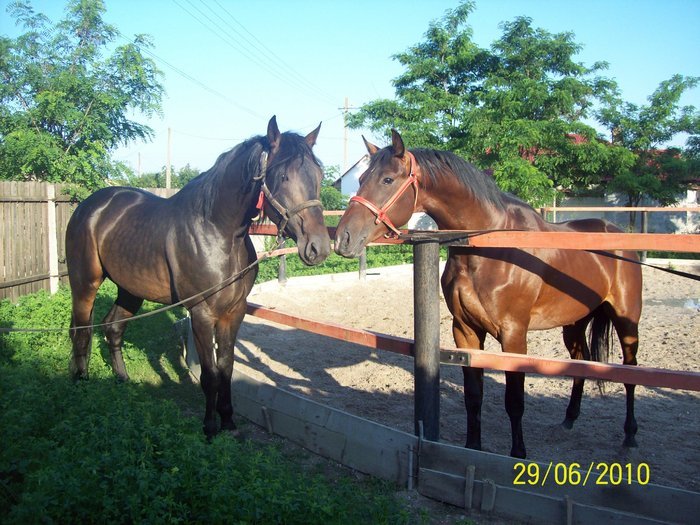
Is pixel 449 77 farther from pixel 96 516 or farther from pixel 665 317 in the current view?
pixel 96 516

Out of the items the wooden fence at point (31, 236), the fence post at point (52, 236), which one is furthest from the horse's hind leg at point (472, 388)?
the fence post at point (52, 236)

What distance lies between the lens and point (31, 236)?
8586mm

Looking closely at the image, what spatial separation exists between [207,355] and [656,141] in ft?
73.6

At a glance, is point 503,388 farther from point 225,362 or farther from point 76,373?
point 76,373

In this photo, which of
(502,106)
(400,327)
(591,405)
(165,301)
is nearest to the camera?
(165,301)

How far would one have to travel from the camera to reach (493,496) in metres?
2.89

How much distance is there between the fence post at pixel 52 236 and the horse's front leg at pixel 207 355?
6.05 meters

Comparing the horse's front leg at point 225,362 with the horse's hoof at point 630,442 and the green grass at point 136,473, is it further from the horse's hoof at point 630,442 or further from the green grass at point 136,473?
the horse's hoof at point 630,442

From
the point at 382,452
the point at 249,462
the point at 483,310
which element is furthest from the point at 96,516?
the point at 483,310

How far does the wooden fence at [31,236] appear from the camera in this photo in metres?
7.95

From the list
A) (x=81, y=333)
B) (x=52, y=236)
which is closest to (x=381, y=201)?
(x=81, y=333)

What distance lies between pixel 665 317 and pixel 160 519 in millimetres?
8178

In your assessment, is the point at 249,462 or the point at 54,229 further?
the point at 54,229

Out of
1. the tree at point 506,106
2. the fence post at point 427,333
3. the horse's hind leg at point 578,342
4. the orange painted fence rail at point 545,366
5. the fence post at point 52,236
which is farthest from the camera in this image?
the tree at point 506,106
